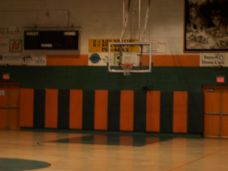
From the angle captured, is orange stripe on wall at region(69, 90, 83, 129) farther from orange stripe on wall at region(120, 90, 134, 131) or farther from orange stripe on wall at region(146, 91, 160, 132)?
orange stripe on wall at region(146, 91, 160, 132)

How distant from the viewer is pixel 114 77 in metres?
28.6

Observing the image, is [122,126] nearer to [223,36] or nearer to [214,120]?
[214,120]

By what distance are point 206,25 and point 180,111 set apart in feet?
13.8

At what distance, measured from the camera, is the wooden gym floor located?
52.9 ft

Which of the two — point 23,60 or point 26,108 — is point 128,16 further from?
point 26,108

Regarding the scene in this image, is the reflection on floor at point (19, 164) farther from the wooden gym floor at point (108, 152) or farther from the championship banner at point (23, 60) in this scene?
the championship banner at point (23, 60)

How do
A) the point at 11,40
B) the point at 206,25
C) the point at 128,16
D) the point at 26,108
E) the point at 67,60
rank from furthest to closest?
the point at 11,40
the point at 26,108
the point at 67,60
the point at 128,16
the point at 206,25

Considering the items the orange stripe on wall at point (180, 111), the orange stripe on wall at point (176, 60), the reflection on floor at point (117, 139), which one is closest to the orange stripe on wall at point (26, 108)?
the reflection on floor at point (117, 139)

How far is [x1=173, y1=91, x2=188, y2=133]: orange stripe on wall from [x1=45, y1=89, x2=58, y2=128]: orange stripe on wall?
603 cm

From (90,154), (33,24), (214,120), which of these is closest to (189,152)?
(90,154)

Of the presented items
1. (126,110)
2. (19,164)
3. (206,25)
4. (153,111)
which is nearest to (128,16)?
(206,25)

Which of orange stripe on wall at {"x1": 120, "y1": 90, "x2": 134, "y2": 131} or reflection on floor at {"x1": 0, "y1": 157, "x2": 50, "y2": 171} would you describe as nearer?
reflection on floor at {"x1": 0, "y1": 157, "x2": 50, "y2": 171}

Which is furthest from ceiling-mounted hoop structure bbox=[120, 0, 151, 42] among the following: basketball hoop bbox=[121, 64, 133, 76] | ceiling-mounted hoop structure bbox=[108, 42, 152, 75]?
basketball hoop bbox=[121, 64, 133, 76]

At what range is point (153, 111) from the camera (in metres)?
27.9
